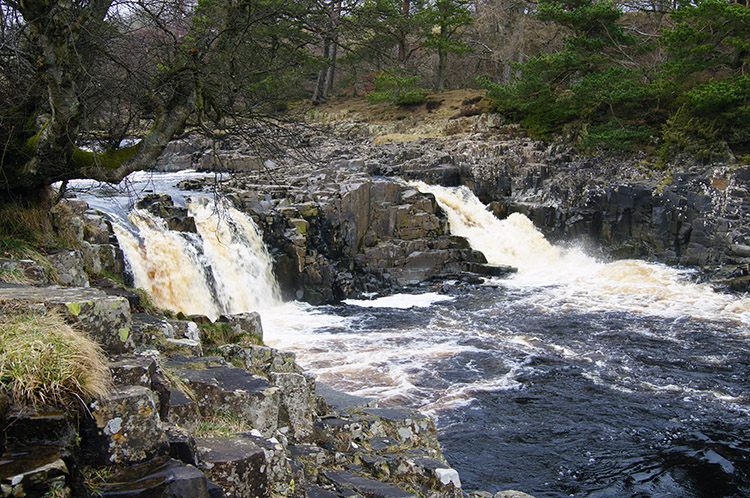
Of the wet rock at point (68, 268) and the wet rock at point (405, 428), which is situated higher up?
the wet rock at point (68, 268)

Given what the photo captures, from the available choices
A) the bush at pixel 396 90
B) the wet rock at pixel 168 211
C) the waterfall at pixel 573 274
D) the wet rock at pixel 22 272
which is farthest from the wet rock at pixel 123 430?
the bush at pixel 396 90

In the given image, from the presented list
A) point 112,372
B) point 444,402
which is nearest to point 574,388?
point 444,402

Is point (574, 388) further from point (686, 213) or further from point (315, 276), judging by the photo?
point (686, 213)

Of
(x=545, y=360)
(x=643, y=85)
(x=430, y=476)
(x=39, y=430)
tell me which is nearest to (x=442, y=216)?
(x=545, y=360)

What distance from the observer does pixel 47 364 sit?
3.24m

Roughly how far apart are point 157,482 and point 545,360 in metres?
11.1

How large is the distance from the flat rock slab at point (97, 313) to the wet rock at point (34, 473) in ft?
3.59

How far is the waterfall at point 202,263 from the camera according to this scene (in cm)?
1438

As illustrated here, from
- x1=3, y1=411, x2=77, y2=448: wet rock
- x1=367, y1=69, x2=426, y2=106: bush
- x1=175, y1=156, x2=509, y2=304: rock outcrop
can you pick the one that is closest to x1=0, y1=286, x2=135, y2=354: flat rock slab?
x1=3, y1=411, x2=77, y2=448: wet rock

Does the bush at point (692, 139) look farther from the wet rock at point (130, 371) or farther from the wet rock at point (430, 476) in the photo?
the wet rock at point (130, 371)

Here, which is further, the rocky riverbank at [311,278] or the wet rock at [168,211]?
the wet rock at [168,211]

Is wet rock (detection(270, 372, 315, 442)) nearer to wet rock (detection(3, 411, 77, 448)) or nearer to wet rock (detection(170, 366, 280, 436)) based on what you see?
wet rock (detection(170, 366, 280, 436))

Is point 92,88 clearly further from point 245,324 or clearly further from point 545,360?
point 545,360

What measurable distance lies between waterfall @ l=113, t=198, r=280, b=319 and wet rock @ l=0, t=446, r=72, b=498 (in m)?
10.9
